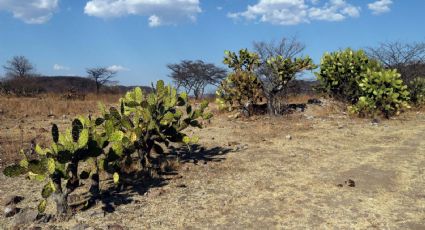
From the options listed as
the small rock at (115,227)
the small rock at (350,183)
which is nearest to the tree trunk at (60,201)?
the small rock at (115,227)

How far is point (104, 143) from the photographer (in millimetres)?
5527

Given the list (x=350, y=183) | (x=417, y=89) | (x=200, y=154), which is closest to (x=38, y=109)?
(x=200, y=154)

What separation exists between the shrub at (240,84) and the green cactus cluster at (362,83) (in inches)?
105

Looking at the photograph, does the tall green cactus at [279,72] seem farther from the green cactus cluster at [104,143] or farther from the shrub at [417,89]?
the green cactus cluster at [104,143]

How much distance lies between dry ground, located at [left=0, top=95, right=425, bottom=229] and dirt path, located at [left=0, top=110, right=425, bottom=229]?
1 centimetres

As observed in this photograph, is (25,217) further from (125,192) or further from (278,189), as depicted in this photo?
(278,189)

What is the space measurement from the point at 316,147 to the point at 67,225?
5.36 meters

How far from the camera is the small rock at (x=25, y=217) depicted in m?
4.73

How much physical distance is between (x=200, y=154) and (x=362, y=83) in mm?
7425

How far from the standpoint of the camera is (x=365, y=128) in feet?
36.7

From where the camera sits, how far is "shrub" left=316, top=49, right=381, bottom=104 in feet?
47.4

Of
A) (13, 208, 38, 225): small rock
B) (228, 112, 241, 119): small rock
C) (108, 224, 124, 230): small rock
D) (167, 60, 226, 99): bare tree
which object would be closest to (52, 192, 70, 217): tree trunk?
(13, 208, 38, 225): small rock

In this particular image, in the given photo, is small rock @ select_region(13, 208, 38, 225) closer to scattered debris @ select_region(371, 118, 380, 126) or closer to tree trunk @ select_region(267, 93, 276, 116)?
scattered debris @ select_region(371, 118, 380, 126)

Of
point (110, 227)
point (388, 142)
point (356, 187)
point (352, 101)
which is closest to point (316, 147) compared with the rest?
point (388, 142)
